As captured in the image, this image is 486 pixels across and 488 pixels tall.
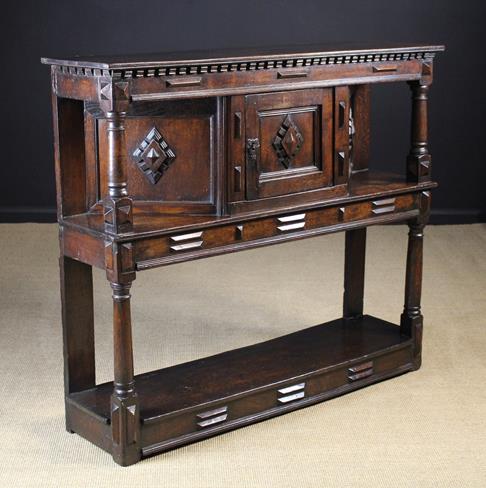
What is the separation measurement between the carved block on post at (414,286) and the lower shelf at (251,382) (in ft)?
0.17

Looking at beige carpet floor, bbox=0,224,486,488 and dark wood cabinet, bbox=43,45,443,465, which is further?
beige carpet floor, bbox=0,224,486,488

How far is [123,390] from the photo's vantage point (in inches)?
168

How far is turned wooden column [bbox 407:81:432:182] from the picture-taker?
5.05 metres

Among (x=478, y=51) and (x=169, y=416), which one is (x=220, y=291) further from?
(x=478, y=51)

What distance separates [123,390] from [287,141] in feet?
4.11

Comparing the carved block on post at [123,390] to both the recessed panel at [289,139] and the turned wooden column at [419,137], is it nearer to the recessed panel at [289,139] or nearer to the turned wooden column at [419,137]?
the recessed panel at [289,139]

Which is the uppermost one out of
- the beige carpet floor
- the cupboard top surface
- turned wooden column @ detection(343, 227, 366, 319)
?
the cupboard top surface

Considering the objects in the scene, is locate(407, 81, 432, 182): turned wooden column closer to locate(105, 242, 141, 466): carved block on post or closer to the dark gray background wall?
locate(105, 242, 141, 466): carved block on post

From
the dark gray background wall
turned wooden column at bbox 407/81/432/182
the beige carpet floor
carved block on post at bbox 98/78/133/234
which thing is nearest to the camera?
carved block on post at bbox 98/78/133/234

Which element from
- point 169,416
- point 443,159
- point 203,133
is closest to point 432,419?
point 169,416

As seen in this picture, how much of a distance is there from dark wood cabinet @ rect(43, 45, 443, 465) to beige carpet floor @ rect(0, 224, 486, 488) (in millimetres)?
137

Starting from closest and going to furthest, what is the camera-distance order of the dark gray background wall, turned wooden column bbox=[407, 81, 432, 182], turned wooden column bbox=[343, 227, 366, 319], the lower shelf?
the lower shelf → turned wooden column bbox=[407, 81, 432, 182] → turned wooden column bbox=[343, 227, 366, 319] → the dark gray background wall

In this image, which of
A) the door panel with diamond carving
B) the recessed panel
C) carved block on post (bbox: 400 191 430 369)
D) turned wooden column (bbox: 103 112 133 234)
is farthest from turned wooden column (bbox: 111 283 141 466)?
carved block on post (bbox: 400 191 430 369)

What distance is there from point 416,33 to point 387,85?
0.43 m
